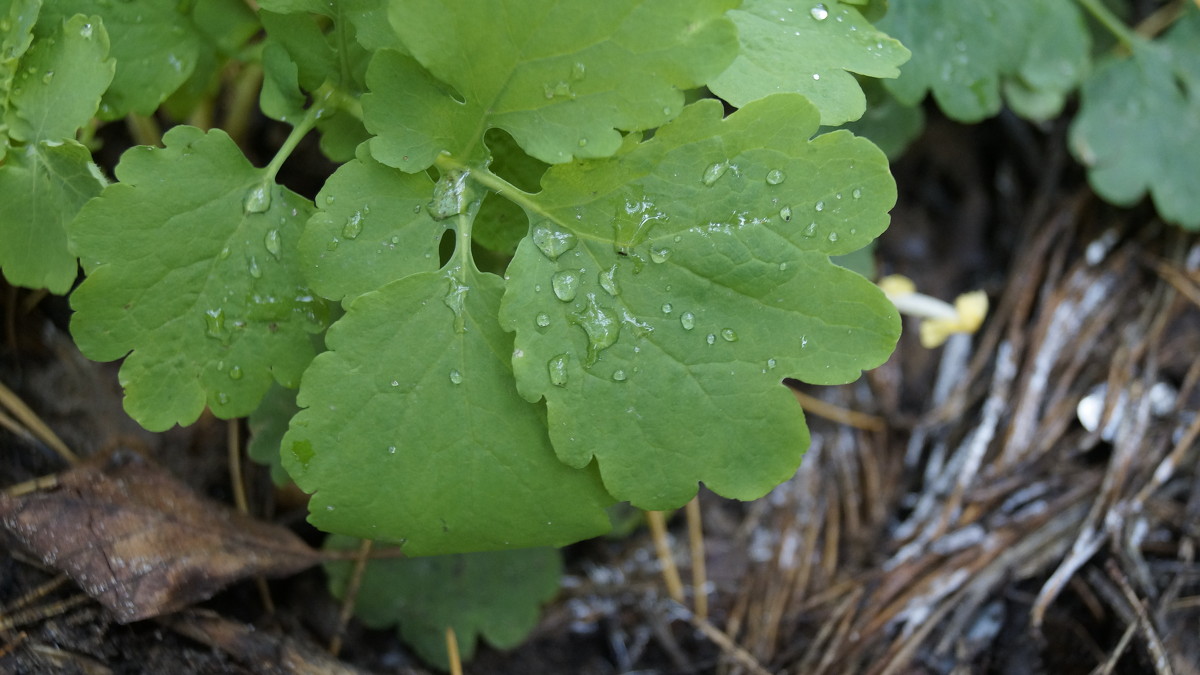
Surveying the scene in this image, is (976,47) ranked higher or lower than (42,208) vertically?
higher

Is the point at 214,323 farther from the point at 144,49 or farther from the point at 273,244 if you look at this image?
the point at 144,49

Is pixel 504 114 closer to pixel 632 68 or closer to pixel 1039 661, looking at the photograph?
pixel 632 68

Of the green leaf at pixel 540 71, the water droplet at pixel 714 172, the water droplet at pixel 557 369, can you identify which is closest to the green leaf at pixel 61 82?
the green leaf at pixel 540 71

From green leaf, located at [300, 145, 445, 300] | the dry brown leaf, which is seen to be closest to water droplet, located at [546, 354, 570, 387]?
green leaf, located at [300, 145, 445, 300]

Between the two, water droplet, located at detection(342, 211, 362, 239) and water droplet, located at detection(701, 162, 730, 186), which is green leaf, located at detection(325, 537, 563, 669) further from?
water droplet, located at detection(701, 162, 730, 186)

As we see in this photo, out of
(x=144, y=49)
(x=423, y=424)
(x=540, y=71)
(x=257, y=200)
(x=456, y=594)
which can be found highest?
(x=540, y=71)

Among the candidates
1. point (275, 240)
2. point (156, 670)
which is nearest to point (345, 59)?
point (275, 240)

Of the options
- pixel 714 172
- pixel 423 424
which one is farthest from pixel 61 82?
pixel 714 172

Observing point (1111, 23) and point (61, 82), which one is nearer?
point (61, 82)
